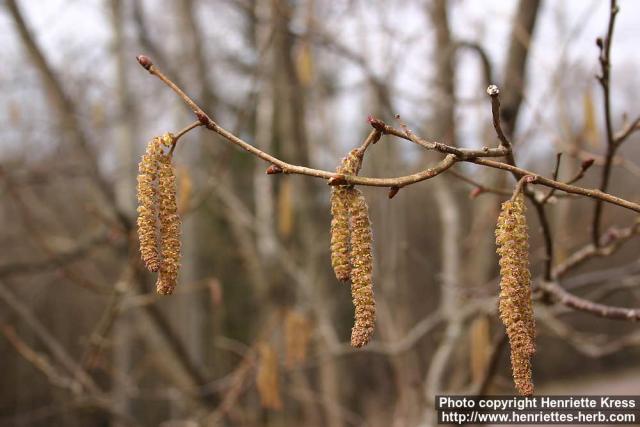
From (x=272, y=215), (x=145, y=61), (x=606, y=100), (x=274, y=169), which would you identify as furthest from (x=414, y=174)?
(x=272, y=215)

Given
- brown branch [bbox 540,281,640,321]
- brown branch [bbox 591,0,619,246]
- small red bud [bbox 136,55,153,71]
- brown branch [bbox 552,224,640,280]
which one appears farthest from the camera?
brown branch [bbox 552,224,640,280]

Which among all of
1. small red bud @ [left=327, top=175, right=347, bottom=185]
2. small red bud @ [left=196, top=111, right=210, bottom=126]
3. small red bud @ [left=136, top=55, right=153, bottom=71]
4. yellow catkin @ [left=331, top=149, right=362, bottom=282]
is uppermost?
small red bud @ [left=136, top=55, right=153, bottom=71]

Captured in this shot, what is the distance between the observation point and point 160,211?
986 millimetres

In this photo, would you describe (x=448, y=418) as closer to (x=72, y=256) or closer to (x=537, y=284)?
(x=537, y=284)

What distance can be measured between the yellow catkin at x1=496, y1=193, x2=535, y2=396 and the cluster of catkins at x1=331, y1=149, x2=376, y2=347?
20cm

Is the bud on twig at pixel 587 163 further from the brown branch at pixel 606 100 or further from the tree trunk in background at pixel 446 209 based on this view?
Answer: the tree trunk in background at pixel 446 209

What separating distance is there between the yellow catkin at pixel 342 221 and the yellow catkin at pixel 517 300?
0.75ft

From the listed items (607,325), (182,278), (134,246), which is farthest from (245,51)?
(607,325)

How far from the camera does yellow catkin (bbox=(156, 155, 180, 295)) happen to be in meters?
0.97

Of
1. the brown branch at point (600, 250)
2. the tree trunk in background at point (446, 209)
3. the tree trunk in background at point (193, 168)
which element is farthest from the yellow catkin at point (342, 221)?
the tree trunk in background at point (193, 168)

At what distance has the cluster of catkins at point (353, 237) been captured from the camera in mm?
922

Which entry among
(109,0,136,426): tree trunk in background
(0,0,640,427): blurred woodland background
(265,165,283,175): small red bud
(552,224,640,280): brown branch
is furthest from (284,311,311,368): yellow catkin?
(109,0,136,426): tree trunk in background

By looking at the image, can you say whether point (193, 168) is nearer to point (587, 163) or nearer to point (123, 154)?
point (123, 154)

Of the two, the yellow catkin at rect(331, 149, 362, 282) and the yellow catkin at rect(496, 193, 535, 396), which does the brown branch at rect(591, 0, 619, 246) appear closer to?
the yellow catkin at rect(496, 193, 535, 396)
